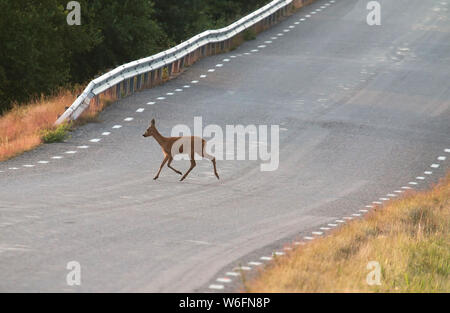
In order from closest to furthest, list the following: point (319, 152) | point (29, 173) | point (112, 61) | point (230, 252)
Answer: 1. point (230, 252)
2. point (29, 173)
3. point (319, 152)
4. point (112, 61)

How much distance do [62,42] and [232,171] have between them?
56.0ft

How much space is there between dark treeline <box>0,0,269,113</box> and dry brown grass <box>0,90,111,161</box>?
4891 millimetres

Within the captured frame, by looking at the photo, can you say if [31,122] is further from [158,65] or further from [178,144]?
[178,144]

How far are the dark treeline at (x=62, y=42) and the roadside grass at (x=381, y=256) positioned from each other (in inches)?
680

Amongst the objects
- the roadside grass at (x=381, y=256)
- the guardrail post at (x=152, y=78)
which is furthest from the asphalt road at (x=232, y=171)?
the roadside grass at (x=381, y=256)

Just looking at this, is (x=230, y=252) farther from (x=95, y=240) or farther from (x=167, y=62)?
(x=167, y=62)

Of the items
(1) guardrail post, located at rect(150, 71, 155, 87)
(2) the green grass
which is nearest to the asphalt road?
(2) the green grass

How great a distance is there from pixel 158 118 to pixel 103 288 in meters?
14.1

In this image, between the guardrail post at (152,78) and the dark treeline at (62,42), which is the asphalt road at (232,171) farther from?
the dark treeline at (62,42)

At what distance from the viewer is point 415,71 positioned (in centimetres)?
3372

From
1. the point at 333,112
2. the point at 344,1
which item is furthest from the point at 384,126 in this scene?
the point at 344,1

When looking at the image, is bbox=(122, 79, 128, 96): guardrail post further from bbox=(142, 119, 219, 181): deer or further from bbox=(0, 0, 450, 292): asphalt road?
bbox=(142, 119, 219, 181): deer

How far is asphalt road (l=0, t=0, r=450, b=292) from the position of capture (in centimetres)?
1396

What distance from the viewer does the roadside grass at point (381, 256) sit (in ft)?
41.0
